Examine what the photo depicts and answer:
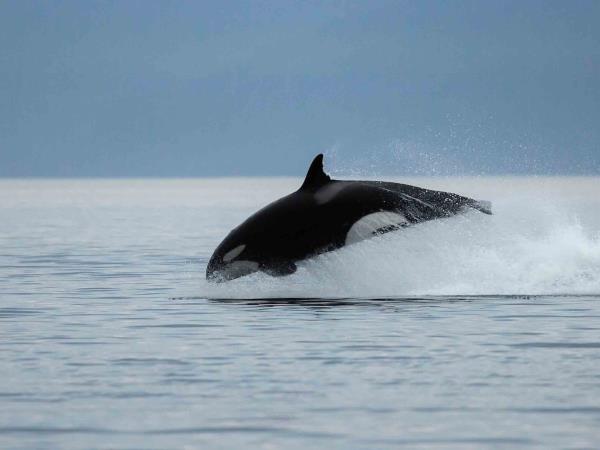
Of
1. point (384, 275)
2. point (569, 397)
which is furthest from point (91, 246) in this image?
point (569, 397)

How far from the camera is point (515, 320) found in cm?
2089

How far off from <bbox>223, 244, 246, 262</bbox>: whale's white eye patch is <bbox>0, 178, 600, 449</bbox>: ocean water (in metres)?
0.74

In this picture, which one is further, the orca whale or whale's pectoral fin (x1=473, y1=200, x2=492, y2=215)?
whale's pectoral fin (x1=473, y1=200, x2=492, y2=215)

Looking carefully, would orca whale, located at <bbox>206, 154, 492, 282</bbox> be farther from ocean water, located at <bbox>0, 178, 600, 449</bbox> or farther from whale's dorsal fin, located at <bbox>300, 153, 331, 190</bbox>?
ocean water, located at <bbox>0, 178, 600, 449</bbox>

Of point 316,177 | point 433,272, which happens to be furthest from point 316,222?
point 433,272

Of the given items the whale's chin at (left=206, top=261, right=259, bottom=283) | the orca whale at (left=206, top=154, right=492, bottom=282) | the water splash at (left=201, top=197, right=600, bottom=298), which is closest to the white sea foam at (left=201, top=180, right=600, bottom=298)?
the water splash at (left=201, top=197, right=600, bottom=298)

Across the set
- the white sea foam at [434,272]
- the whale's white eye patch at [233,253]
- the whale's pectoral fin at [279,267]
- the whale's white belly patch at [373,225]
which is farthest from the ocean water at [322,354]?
the whale's white eye patch at [233,253]

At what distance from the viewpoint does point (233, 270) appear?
22.8 meters

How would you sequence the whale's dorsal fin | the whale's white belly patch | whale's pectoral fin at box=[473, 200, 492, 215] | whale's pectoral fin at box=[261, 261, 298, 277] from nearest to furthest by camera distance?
whale's pectoral fin at box=[261, 261, 298, 277] → the whale's white belly patch → the whale's dorsal fin → whale's pectoral fin at box=[473, 200, 492, 215]

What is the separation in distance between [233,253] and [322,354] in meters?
5.51

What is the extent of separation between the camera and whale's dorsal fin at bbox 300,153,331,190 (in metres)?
23.3

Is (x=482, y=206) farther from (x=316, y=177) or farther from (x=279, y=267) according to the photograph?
(x=279, y=267)

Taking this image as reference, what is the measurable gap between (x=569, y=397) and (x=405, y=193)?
9561mm

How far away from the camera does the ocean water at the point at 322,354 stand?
514 inches
